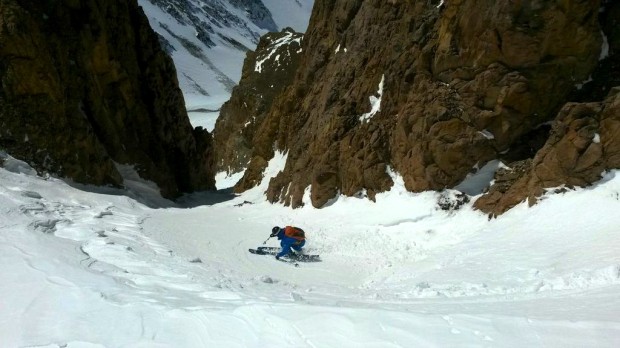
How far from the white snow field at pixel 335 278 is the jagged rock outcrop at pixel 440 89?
52.2 inches

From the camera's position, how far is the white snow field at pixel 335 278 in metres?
4.56

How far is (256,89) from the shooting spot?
4628 cm

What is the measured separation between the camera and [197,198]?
31781 millimetres

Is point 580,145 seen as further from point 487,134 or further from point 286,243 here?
point 286,243

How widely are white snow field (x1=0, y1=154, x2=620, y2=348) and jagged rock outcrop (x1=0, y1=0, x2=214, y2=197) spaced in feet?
20.3

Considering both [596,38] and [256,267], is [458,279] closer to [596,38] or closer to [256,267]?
[256,267]

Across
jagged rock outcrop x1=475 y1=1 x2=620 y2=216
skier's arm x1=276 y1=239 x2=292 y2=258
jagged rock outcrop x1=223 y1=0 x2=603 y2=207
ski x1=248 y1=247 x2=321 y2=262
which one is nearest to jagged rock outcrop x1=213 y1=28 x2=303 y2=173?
jagged rock outcrop x1=223 y1=0 x2=603 y2=207

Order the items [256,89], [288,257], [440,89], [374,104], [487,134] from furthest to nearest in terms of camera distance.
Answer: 1. [256,89]
2. [374,104]
3. [440,89]
4. [487,134]
5. [288,257]

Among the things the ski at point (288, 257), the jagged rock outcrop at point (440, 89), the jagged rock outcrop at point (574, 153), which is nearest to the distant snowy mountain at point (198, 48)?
the jagged rock outcrop at point (440, 89)

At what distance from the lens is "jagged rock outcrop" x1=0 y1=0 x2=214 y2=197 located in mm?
21219

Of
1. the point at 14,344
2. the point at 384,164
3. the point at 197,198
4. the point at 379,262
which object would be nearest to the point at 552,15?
the point at 384,164

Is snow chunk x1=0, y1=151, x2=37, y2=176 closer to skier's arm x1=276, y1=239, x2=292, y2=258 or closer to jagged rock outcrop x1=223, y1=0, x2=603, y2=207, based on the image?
jagged rock outcrop x1=223, y1=0, x2=603, y2=207

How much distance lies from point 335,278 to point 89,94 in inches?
824

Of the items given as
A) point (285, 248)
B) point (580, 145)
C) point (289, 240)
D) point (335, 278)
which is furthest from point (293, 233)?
point (580, 145)
